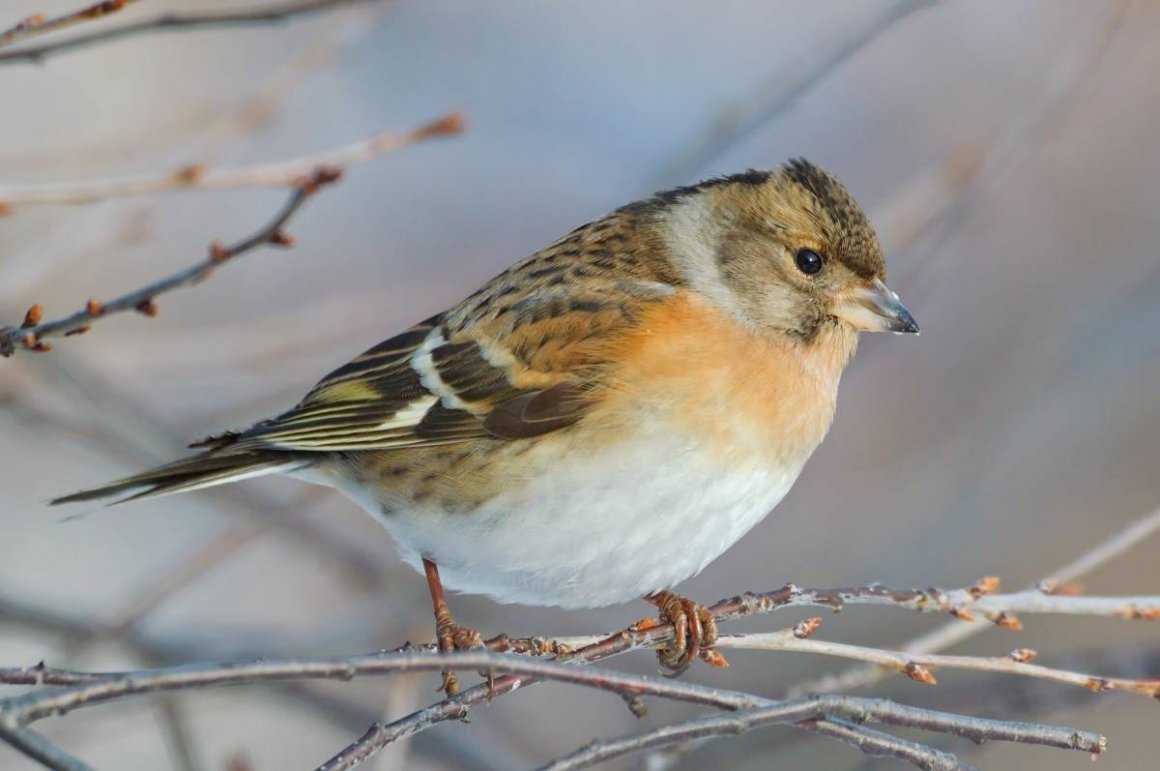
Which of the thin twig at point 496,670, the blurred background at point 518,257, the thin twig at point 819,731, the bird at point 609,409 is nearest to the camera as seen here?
the thin twig at point 496,670

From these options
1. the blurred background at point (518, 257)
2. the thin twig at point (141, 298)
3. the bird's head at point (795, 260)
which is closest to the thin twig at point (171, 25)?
the thin twig at point (141, 298)

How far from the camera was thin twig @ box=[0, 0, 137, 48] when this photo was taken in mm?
2639

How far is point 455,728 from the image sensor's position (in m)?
5.27

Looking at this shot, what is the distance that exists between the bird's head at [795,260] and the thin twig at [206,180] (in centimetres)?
164

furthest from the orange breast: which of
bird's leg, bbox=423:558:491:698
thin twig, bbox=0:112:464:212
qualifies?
thin twig, bbox=0:112:464:212

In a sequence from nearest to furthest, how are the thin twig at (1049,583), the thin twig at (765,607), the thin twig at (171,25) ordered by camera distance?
the thin twig at (171,25) → the thin twig at (765,607) → the thin twig at (1049,583)

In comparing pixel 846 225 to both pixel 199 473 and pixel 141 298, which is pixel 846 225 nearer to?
pixel 199 473

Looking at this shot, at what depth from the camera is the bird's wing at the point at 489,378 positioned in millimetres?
4184

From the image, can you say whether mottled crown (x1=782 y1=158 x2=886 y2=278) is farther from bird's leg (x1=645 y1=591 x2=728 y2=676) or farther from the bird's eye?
bird's leg (x1=645 y1=591 x2=728 y2=676)

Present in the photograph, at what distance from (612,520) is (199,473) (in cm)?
122

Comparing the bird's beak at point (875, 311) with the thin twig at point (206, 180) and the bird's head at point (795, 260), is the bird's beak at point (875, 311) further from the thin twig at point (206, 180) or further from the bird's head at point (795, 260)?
the thin twig at point (206, 180)

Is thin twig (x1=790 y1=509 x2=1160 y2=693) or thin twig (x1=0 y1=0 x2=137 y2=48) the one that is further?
thin twig (x1=790 y1=509 x2=1160 y2=693)

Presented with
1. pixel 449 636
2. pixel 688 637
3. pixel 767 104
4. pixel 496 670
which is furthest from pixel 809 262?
pixel 496 670

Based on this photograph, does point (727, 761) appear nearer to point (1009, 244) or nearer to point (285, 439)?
point (285, 439)
